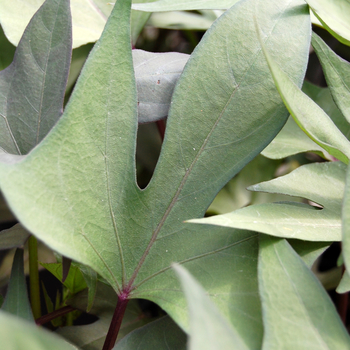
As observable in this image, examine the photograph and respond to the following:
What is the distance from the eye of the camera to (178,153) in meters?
0.31

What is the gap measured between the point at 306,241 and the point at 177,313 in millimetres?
122

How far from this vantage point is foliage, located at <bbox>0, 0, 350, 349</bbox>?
9.6 inches

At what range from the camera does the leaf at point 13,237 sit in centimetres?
31

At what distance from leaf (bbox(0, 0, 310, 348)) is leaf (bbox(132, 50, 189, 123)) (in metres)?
0.04

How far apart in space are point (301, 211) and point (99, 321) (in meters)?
0.28

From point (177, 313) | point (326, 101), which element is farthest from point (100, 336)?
point (326, 101)

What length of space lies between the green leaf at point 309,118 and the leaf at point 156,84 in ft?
0.40

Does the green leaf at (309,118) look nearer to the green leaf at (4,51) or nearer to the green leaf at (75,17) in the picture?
the green leaf at (75,17)

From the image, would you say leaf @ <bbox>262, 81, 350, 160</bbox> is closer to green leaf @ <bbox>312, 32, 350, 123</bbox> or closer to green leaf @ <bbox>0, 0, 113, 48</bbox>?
green leaf @ <bbox>312, 32, 350, 123</bbox>

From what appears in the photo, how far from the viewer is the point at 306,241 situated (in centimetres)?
29

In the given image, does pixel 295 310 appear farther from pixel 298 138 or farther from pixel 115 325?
pixel 298 138

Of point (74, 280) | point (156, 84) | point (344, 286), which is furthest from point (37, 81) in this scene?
point (344, 286)

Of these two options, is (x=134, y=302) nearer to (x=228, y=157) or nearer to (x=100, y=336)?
(x=100, y=336)

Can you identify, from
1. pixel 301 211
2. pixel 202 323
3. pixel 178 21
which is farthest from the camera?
pixel 178 21
